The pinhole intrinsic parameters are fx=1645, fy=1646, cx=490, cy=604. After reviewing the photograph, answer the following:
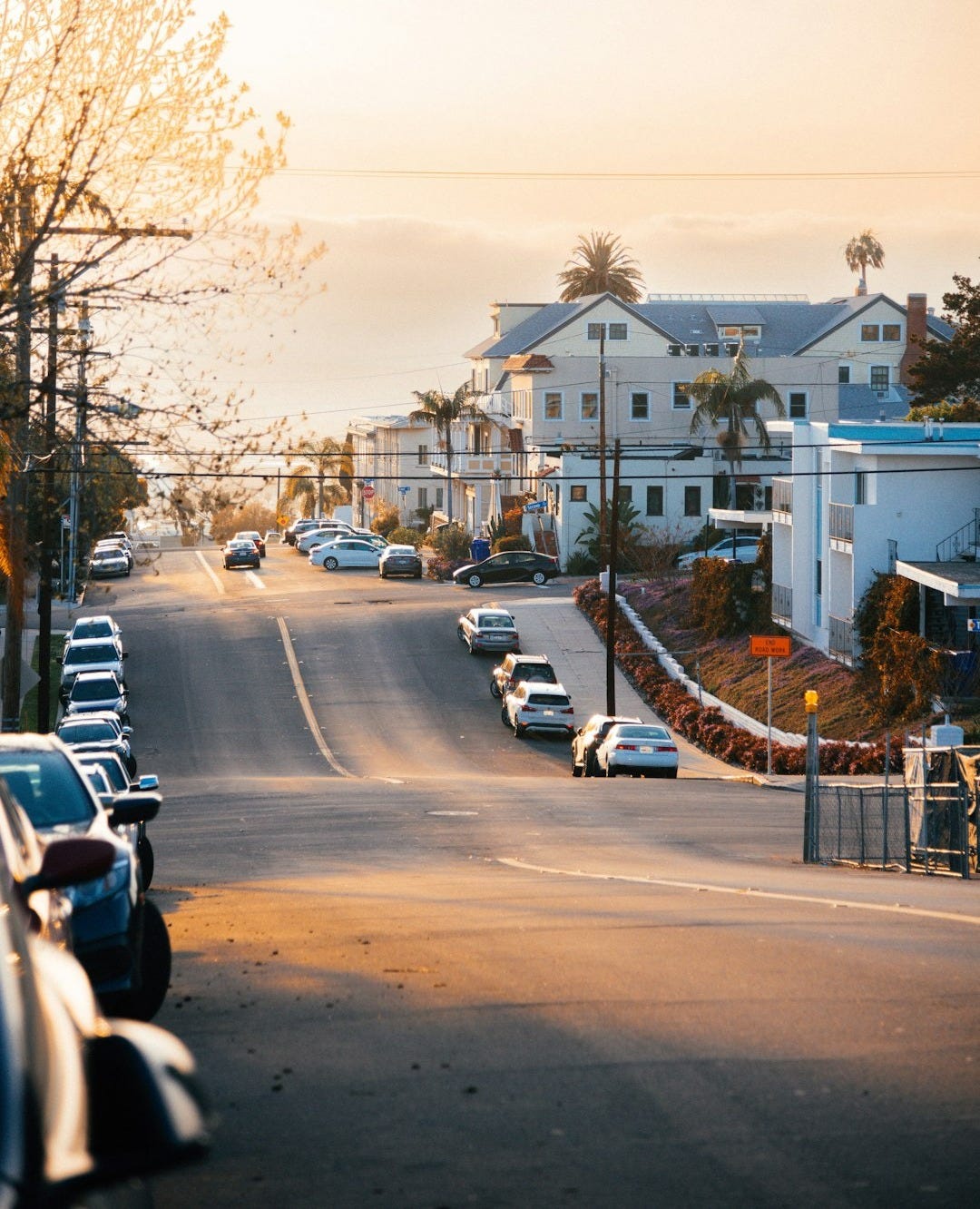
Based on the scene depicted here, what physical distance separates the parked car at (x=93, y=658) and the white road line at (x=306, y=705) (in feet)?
18.3

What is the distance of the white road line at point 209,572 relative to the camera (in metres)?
77.1

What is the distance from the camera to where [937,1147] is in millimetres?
6457

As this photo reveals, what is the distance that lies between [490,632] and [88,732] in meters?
22.2

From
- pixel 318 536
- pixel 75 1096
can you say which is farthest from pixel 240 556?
pixel 75 1096

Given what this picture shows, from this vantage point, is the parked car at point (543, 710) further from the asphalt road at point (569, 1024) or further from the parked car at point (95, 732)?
the asphalt road at point (569, 1024)

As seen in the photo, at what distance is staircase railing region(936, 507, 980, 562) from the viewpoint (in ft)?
150

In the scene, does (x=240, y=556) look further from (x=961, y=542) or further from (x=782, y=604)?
(x=961, y=542)

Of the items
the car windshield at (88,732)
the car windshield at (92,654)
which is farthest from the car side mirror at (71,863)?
the car windshield at (92,654)

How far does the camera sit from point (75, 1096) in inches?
125

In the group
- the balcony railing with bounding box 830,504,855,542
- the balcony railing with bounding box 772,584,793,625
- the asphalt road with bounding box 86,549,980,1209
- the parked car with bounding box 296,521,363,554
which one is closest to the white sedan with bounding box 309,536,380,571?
the parked car with bounding box 296,521,363,554

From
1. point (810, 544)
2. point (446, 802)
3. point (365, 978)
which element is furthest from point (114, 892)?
point (810, 544)

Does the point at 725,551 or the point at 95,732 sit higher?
the point at 725,551

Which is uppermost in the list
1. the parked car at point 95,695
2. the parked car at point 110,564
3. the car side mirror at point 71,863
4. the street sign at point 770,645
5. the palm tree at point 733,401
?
the palm tree at point 733,401

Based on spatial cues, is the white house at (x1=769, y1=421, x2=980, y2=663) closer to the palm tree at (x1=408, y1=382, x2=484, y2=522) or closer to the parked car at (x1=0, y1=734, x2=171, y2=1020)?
the parked car at (x1=0, y1=734, x2=171, y2=1020)
